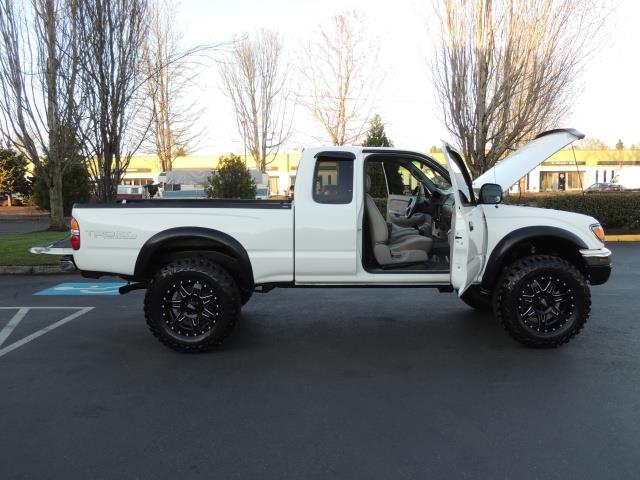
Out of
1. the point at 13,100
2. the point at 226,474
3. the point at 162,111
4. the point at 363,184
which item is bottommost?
the point at 226,474

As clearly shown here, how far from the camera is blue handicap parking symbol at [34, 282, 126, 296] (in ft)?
25.8

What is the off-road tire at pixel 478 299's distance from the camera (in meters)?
5.94

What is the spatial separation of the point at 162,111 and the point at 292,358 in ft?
96.4

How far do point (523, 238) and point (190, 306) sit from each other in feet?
10.3

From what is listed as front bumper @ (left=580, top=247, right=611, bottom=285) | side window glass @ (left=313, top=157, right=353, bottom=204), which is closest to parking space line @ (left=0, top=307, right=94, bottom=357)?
side window glass @ (left=313, top=157, right=353, bottom=204)

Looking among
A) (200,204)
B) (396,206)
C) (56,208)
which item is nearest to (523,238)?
(396,206)

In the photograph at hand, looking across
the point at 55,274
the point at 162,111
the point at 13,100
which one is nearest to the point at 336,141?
the point at 162,111

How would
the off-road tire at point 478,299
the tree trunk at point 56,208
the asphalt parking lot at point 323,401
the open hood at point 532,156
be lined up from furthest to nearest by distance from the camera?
the tree trunk at point 56,208 → the off-road tire at point 478,299 → the open hood at point 532,156 → the asphalt parking lot at point 323,401

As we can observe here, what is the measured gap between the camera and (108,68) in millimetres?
10117

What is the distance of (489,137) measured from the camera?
49.3 feet

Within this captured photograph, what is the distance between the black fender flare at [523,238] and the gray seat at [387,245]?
27.0 inches

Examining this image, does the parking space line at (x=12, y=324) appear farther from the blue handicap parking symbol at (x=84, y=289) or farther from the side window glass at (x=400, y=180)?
the side window glass at (x=400, y=180)

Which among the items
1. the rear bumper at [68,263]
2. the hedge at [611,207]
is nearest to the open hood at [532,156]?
the rear bumper at [68,263]

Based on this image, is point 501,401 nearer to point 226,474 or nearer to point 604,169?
point 226,474
